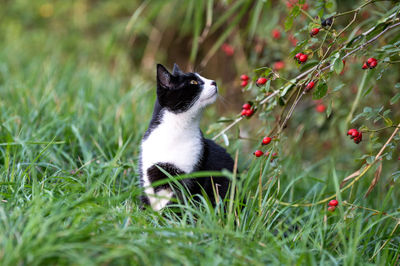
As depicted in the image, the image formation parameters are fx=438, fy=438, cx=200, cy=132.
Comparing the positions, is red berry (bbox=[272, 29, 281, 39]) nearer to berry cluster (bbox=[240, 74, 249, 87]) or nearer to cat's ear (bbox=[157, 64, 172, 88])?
berry cluster (bbox=[240, 74, 249, 87])

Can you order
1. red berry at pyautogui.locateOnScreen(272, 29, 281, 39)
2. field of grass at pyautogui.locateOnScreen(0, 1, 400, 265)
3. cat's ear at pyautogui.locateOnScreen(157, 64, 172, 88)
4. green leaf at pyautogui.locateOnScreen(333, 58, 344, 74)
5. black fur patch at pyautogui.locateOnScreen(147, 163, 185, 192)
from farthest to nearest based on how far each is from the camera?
red berry at pyautogui.locateOnScreen(272, 29, 281, 39)
cat's ear at pyautogui.locateOnScreen(157, 64, 172, 88)
black fur patch at pyautogui.locateOnScreen(147, 163, 185, 192)
green leaf at pyautogui.locateOnScreen(333, 58, 344, 74)
field of grass at pyautogui.locateOnScreen(0, 1, 400, 265)

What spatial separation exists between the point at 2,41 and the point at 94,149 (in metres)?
3.37

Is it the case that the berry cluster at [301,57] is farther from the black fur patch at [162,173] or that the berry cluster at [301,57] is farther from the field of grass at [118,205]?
the black fur patch at [162,173]

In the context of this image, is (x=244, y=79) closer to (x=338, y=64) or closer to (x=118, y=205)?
(x=338, y=64)

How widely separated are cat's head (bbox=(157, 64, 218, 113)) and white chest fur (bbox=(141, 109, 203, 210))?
46 mm

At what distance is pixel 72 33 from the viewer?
5316 mm

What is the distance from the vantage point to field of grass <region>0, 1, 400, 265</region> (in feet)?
4.33

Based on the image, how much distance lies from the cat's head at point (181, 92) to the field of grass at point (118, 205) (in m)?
0.33

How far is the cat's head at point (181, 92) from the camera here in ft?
6.85

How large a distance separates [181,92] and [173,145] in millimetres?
261

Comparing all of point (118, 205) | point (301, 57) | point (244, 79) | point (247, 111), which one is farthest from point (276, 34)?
point (118, 205)

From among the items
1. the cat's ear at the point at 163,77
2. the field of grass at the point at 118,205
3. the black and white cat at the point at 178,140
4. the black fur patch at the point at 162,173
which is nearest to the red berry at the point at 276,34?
the field of grass at the point at 118,205

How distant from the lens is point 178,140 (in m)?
2.04

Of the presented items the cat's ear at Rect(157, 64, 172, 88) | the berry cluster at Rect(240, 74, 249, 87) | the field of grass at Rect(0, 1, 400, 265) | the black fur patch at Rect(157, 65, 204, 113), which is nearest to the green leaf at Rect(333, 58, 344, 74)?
the field of grass at Rect(0, 1, 400, 265)
